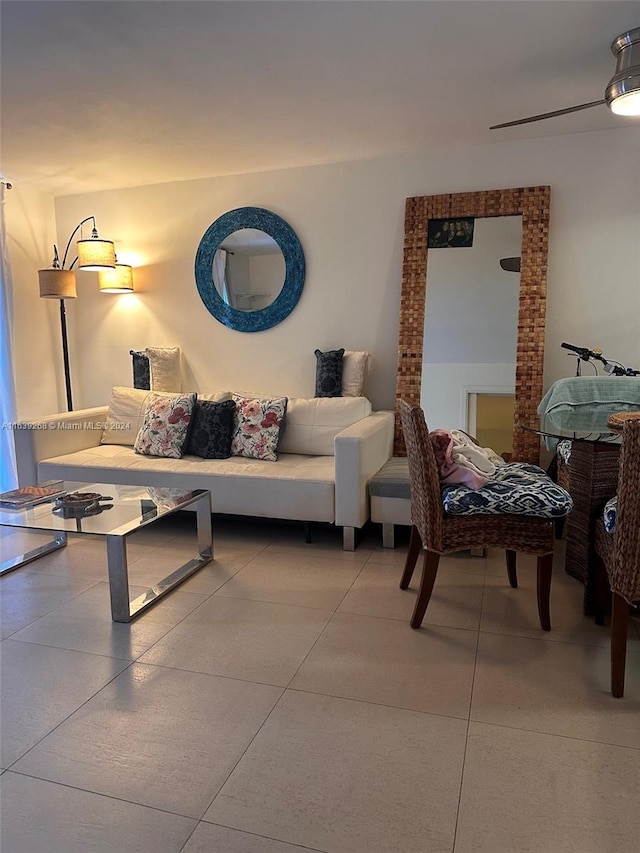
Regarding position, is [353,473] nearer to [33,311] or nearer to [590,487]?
[590,487]

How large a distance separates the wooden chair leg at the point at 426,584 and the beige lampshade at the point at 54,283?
11.0ft

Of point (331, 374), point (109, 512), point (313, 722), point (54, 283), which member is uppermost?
point (54, 283)

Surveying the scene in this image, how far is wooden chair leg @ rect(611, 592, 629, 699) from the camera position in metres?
1.85

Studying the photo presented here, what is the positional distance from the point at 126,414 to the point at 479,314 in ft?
8.21

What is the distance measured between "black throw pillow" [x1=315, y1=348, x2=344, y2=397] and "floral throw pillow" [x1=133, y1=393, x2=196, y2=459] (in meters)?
0.87

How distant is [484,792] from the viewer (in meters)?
1.46

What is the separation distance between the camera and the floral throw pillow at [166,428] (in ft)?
12.2

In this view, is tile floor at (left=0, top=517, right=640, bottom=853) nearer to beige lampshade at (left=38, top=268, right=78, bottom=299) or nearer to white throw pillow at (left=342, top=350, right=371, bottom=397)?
white throw pillow at (left=342, top=350, right=371, bottom=397)

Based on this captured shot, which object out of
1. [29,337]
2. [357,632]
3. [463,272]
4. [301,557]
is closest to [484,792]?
[357,632]

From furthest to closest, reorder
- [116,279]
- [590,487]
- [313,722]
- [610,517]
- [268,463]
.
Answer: [116,279] < [268,463] < [590,487] < [610,517] < [313,722]

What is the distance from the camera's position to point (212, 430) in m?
3.69

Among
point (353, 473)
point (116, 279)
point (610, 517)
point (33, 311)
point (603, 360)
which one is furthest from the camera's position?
point (33, 311)

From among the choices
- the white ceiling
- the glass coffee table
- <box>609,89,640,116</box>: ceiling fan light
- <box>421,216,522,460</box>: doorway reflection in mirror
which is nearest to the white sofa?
the glass coffee table

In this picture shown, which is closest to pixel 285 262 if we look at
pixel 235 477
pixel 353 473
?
pixel 235 477
